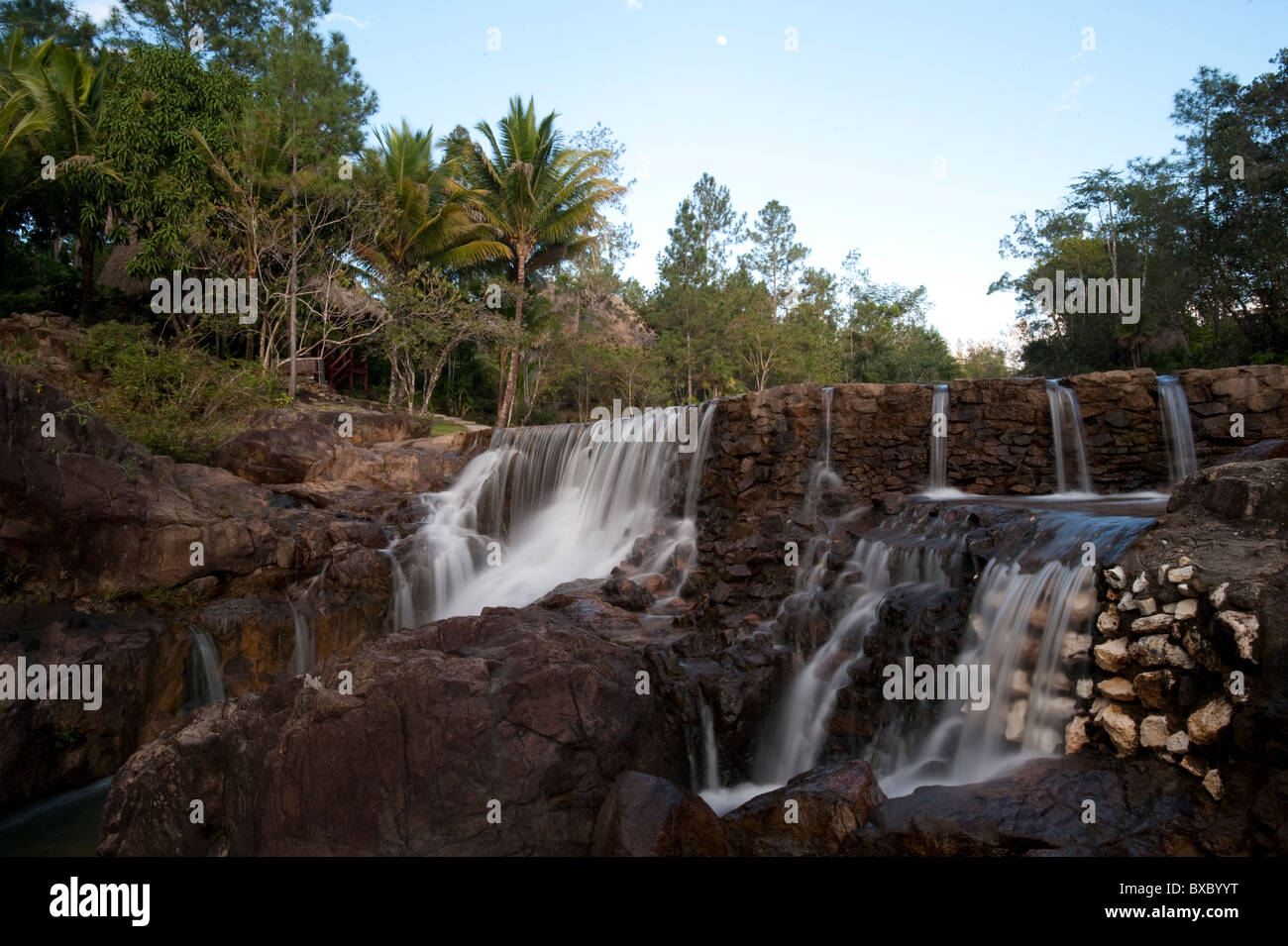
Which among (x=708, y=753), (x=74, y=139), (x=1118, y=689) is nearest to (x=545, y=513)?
(x=708, y=753)

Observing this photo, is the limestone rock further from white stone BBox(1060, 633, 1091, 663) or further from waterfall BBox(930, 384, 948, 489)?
waterfall BBox(930, 384, 948, 489)

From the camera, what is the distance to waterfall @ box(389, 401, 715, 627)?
13352mm

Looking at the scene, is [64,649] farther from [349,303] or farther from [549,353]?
[549,353]

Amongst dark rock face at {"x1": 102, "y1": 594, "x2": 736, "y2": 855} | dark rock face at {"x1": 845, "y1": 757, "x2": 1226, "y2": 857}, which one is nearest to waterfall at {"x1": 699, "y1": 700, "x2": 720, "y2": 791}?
dark rock face at {"x1": 102, "y1": 594, "x2": 736, "y2": 855}

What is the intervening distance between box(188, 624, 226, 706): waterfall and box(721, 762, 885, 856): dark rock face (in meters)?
8.51

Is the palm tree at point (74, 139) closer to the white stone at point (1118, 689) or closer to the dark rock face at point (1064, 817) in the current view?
the dark rock face at point (1064, 817)

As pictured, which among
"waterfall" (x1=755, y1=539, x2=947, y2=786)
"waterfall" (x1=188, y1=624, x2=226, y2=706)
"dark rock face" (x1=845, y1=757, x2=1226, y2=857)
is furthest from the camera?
"waterfall" (x1=188, y1=624, x2=226, y2=706)

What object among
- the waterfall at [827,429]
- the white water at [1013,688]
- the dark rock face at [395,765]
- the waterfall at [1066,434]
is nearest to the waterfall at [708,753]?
the dark rock face at [395,765]

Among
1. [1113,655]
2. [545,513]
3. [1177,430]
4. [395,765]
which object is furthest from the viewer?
[545,513]

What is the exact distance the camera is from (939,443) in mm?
12516

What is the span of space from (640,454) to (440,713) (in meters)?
9.87

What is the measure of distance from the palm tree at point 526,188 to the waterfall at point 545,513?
342 inches

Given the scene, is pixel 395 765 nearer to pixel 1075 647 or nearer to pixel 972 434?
pixel 1075 647

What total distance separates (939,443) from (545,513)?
8486 mm
